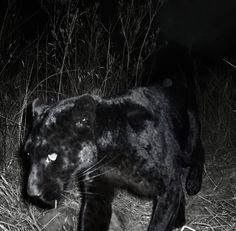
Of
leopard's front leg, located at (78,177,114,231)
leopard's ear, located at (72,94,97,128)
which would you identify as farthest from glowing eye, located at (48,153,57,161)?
leopard's front leg, located at (78,177,114,231)

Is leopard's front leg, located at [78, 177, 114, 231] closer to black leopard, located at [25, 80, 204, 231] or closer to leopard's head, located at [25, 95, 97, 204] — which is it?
black leopard, located at [25, 80, 204, 231]

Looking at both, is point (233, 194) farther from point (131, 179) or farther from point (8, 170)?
point (8, 170)

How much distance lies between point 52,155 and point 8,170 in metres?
1.19

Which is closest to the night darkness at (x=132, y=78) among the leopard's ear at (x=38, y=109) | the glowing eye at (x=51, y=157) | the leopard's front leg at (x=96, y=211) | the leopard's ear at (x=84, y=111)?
the leopard's front leg at (x=96, y=211)

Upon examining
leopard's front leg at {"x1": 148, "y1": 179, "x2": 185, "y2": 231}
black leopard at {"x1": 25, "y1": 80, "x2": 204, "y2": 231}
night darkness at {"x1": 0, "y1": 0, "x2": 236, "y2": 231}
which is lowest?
night darkness at {"x1": 0, "y1": 0, "x2": 236, "y2": 231}

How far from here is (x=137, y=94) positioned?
3.41 m

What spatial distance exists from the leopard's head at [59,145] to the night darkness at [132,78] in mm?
281

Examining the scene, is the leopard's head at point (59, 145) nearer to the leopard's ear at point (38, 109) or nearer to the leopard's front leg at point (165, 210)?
the leopard's ear at point (38, 109)

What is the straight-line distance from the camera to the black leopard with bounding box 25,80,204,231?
8.91 feet

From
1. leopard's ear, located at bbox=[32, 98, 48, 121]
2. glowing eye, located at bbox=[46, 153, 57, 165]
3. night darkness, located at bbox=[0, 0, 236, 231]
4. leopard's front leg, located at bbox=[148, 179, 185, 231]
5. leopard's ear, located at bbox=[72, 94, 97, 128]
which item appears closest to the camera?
glowing eye, located at bbox=[46, 153, 57, 165]

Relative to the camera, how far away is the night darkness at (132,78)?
11.8 ft

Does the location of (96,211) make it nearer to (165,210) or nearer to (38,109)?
(165,210)

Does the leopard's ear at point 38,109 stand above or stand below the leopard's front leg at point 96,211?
above

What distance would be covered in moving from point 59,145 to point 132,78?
2524 mm
